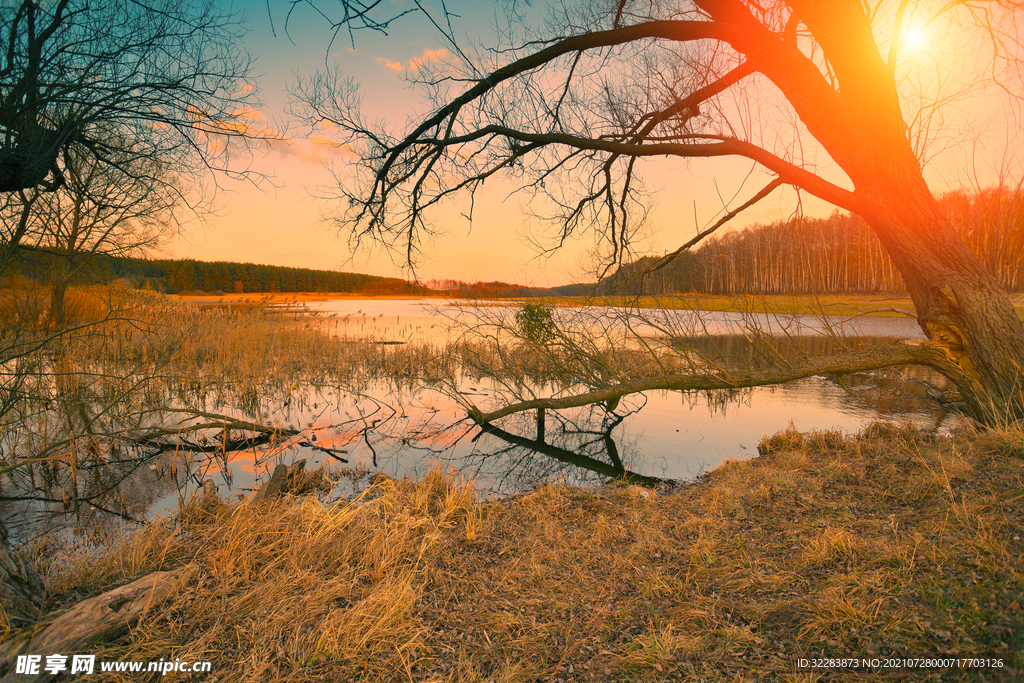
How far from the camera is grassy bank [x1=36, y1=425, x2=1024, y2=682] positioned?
2.30 metres

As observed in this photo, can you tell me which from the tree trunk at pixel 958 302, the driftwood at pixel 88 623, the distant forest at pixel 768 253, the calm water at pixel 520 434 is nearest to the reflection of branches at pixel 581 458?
the calm water at pixel 520 434

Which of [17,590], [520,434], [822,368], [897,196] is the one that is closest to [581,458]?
[520,434]

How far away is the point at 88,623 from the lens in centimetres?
247

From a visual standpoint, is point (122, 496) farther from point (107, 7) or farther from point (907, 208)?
point (907, 208)

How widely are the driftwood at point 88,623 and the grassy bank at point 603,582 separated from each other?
11 centimetres

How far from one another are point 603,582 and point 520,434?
5345mm

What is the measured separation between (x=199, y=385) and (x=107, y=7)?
9.40m

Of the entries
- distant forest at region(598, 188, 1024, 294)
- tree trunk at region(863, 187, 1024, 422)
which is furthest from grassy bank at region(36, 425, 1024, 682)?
distant forest at region(598, 188, 1024, 294)

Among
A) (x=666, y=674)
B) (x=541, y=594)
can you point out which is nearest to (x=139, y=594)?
(x=541, y=594)

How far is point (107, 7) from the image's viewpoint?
3201 millimetres

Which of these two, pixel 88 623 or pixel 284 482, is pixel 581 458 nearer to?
pixel 284 482

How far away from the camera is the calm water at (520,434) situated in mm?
6051

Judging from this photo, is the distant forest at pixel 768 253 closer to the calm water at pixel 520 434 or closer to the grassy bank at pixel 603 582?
the calm water at pixel 520 434

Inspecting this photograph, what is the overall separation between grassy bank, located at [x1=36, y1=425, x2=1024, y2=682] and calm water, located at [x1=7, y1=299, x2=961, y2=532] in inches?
68.8
